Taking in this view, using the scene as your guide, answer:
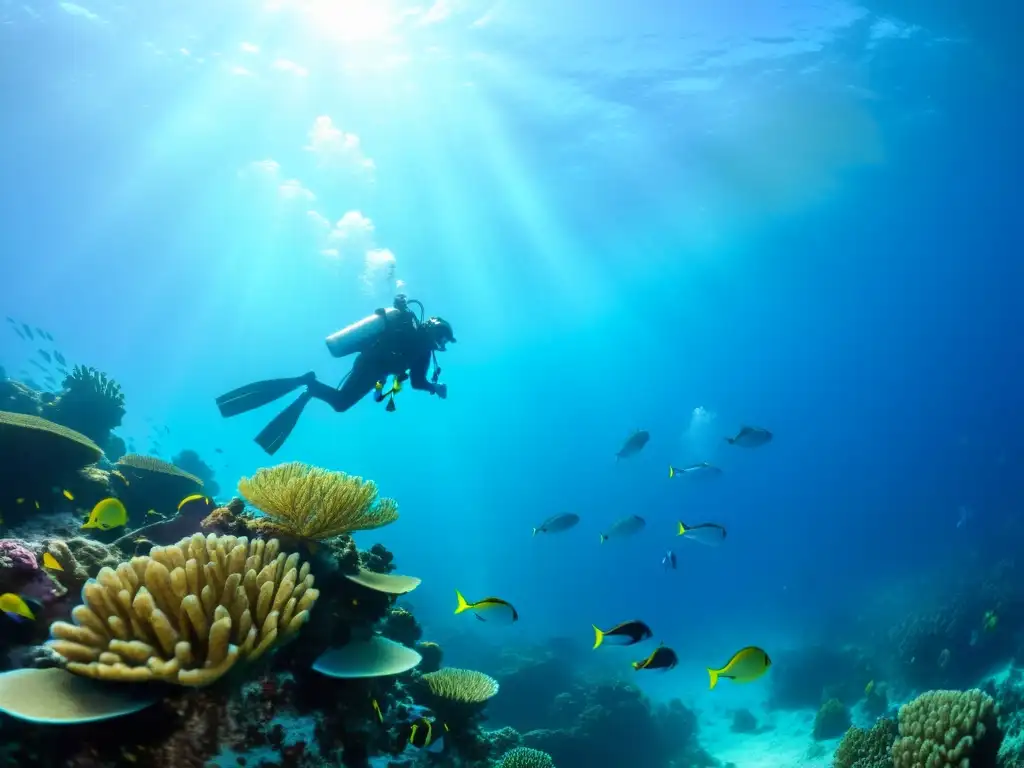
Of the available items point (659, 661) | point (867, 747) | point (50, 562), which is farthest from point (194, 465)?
point (867, 747)

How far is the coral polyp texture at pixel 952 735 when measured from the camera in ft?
14.0

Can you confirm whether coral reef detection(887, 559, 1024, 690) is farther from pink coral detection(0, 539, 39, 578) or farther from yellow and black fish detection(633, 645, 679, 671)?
pink coral detection(0, 539, 39, 578)

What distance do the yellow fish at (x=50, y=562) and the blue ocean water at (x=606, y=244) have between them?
26.7 meters

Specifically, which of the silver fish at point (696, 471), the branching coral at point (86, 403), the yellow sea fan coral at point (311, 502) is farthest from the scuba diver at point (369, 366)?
the branching coral at point (86, 403)

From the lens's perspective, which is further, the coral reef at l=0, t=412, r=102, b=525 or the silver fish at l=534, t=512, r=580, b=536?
the silver fish at l=534, t=512, r=580, b=536

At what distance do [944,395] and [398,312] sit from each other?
360 feet

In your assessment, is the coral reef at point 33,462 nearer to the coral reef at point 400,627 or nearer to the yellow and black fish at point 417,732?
the coral reef at point 400,627

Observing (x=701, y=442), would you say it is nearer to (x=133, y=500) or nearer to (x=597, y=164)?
(x=597, y=164)

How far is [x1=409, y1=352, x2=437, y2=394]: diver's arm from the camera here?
26.4 ft

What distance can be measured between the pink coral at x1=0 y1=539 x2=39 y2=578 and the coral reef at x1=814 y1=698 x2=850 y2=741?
62.5ft

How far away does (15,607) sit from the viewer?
11.1 ft

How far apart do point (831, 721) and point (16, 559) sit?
19.2 m

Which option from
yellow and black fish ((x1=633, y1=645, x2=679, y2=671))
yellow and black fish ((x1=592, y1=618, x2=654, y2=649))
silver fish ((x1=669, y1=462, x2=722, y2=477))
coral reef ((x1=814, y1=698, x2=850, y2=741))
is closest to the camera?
yellow and black fish ((x1=633, y1=645, x2=679, y2=671))

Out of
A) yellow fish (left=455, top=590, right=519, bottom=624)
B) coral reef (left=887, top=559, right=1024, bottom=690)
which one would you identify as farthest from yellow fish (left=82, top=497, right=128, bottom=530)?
coral reef (left=887, top=559, right=1024, bottom=690)
